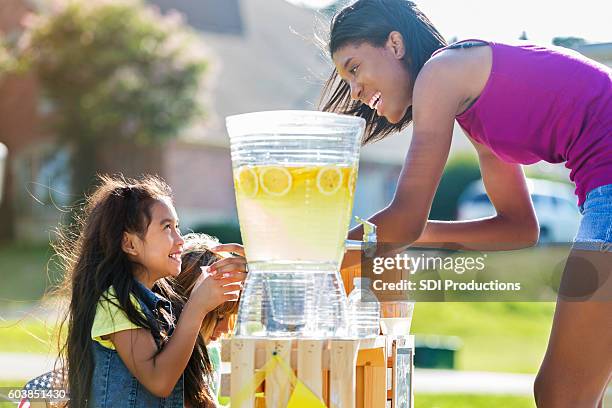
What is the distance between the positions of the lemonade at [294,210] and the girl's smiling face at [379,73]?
39 centimetres

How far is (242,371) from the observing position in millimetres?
2117

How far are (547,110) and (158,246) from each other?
3.86 ft

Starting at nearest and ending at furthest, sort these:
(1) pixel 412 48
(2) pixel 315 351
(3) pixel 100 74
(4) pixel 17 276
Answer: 1. (2) pixel 315 351
2. (1) pixel 412 48
3. (4) pixel 17 276
4. (3) pixel 100 74

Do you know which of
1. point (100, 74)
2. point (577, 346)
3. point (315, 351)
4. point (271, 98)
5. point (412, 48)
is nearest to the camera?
point (315, 351)

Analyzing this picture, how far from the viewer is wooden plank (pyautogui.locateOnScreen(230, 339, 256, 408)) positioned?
2111mm

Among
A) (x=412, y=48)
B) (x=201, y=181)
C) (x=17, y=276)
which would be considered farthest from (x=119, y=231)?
(x=201, y=181)

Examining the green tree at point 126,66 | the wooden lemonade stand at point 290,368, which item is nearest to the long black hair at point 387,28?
the wooden lemonade stand at point 290,368

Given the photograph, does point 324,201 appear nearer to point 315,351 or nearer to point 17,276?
point 315,351

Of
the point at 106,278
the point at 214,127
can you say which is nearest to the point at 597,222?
the point at 106,278

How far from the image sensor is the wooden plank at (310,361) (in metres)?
2.11

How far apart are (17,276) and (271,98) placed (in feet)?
25.6

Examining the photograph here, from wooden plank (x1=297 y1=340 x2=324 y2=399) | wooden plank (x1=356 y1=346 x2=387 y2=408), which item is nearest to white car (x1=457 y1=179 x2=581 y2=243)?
wooden plank (x1=356 y1=346 x2=387 y2=408)

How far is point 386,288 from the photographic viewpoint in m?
2.71

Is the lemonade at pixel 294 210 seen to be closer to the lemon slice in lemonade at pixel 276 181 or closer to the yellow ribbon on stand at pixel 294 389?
the lemon slice in lemonade at pixel 276 181
